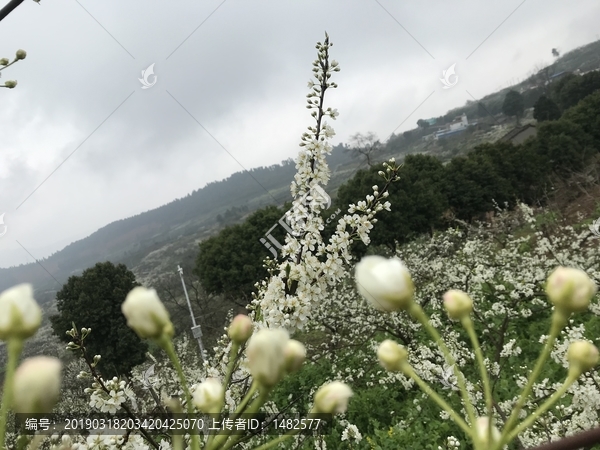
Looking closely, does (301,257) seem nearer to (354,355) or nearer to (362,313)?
(354,355)

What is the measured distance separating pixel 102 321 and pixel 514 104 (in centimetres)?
6358

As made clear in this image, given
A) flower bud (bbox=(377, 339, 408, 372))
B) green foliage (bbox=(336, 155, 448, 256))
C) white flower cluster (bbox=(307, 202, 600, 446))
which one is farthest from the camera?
green foliage (bbox=(336, 155, 448, 256))

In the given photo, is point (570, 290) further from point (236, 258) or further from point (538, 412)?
point (236, 258)

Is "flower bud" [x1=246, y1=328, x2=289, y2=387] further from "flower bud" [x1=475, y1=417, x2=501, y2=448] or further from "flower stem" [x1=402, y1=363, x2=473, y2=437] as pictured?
"flower bud" [x1=475, y1=417, x2=501, y2=448]

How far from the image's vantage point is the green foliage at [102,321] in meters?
12.9

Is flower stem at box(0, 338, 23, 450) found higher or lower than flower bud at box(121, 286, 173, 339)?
lower

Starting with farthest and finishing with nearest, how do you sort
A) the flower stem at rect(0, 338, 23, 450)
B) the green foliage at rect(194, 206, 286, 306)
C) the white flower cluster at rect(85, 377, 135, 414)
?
the green foliage at rect(194, 206, 286, 306), the white flower cluster at rect(85, 377, 135, 414), the flower stem at rect(0, 338, 23, 450)

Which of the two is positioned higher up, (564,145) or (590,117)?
(590,117)

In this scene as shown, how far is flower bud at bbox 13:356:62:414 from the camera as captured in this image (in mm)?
472

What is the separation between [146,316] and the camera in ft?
1.84

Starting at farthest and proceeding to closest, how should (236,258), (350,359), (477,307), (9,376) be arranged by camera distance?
(236,258) < (350,359) < (477,307) < (9,376)

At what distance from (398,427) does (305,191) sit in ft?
13.1

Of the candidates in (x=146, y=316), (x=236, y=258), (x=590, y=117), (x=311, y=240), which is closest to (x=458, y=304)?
(x=146, y=316)

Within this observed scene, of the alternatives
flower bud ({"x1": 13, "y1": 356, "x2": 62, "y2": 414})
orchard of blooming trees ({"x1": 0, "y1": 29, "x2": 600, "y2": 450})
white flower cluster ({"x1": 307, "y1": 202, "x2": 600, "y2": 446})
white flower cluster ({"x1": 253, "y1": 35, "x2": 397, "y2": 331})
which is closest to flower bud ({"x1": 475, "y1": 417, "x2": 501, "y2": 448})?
orchard of blooming trees ({"x1": 0, "y1": 29, "x2": 600, "y2": 450})
